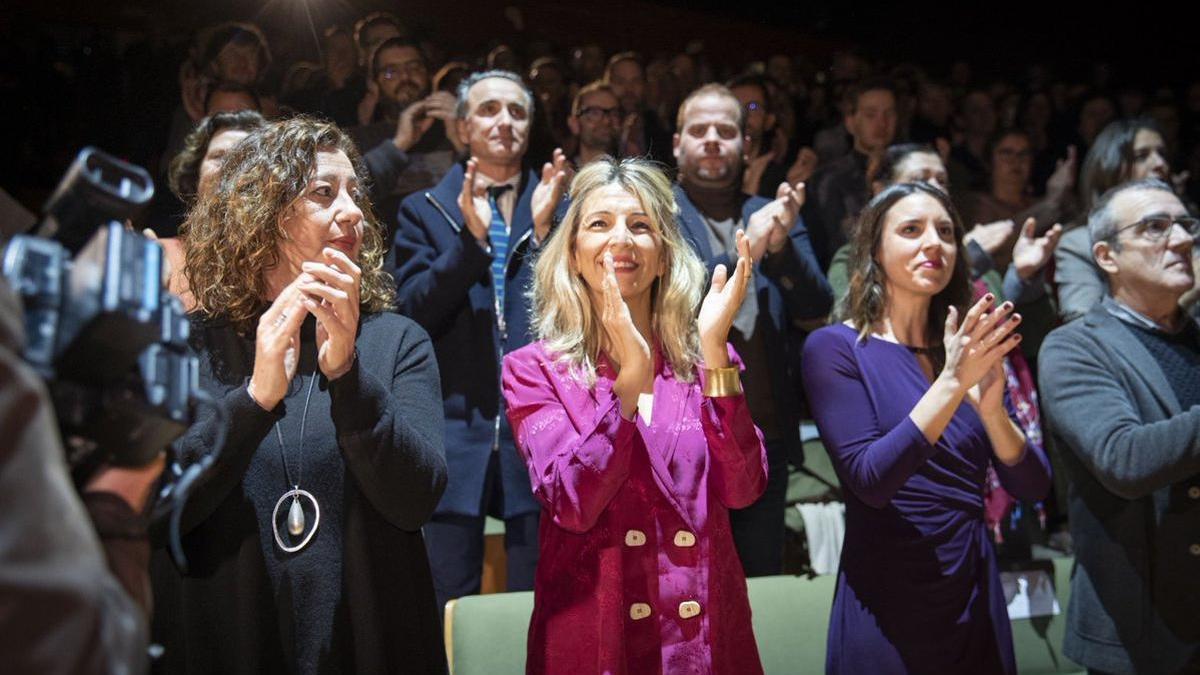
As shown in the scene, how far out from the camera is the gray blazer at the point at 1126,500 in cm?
253

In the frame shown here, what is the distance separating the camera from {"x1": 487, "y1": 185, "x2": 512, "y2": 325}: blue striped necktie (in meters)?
3.13

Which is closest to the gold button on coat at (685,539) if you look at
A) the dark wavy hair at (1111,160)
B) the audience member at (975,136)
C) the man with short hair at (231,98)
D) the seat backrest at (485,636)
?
the seat backrest at (485,636)

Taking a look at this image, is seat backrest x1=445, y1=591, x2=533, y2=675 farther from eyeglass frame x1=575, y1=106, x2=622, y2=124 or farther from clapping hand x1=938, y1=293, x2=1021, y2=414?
eyeglass frame x1=575, y1=106, x2=622, y2=124

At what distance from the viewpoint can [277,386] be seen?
5.84ft

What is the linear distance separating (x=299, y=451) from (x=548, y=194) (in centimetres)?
135

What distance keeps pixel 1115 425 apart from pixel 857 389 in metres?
0.59

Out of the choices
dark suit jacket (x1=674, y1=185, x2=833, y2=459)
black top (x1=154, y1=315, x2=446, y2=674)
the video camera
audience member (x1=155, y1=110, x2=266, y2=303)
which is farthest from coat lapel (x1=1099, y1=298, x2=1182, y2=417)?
the video camera

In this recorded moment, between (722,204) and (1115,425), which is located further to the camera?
(722,204)

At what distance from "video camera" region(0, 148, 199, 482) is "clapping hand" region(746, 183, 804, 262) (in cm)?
217

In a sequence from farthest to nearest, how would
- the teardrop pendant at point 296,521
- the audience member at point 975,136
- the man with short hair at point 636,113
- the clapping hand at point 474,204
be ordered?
the audience member at point 975,136 → the man with short hair at point 636,113 → the clapping hand at point 474,204 → the teardrop pendant at point 296,521

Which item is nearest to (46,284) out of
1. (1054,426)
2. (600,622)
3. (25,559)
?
(25,559)

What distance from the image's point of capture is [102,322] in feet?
3.34

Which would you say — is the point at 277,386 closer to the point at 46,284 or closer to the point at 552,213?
the point at 46,284

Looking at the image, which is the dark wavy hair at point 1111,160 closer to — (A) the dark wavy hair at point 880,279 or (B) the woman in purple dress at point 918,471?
(A) the dark wavy hair at point 880,279
